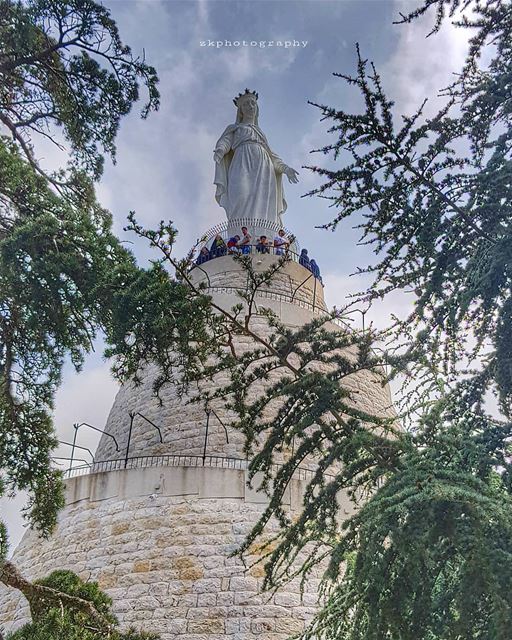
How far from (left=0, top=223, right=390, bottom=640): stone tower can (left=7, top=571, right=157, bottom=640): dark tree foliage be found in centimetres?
176

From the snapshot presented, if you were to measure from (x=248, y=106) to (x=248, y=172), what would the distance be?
313 centimetres

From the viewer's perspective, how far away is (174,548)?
818 centimetres

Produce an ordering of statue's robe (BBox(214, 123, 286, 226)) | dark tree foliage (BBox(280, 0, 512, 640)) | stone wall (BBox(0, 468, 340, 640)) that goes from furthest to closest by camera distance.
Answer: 1. statue's robe (BBox(214, 123, 286, 226))
2. stone wall (BBox(0, 468, 340, 640))
3. dark tree foliage (BBox(280, 0, 512, 640))

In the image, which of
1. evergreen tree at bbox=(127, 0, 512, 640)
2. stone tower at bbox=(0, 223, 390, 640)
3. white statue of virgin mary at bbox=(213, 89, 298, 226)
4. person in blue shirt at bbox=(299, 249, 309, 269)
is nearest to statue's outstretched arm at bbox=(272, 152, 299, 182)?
white statue of virgin mary at bbox=(213, 89, 298, 226)

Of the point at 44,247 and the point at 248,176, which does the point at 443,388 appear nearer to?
the point at 44,247

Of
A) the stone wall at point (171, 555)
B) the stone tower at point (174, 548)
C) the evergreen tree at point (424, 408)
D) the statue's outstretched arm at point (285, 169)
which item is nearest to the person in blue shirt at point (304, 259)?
the statue's outstretched arm at point (285, 169)

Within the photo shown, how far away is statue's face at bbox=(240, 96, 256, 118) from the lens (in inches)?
821

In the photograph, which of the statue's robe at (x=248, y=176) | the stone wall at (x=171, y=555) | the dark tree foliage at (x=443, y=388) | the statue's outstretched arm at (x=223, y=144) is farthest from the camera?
the statue's outstretched arm at (x=223, y=144)

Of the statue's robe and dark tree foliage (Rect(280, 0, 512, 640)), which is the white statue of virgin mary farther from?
dark tree foliage (Rect(280, 0, 512, 640))

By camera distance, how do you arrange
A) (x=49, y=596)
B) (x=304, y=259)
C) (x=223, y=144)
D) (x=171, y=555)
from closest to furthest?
(x=49, y=596)
(x=171, y=555)
(x=304, y=259)
(x=223, y=144)

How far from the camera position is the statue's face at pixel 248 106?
20.8 meters

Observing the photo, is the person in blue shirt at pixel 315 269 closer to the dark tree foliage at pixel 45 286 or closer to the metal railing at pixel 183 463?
the metal railing at pixel 183 463

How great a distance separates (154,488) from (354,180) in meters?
5.39

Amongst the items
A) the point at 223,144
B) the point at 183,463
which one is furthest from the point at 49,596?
the point at 223,144
